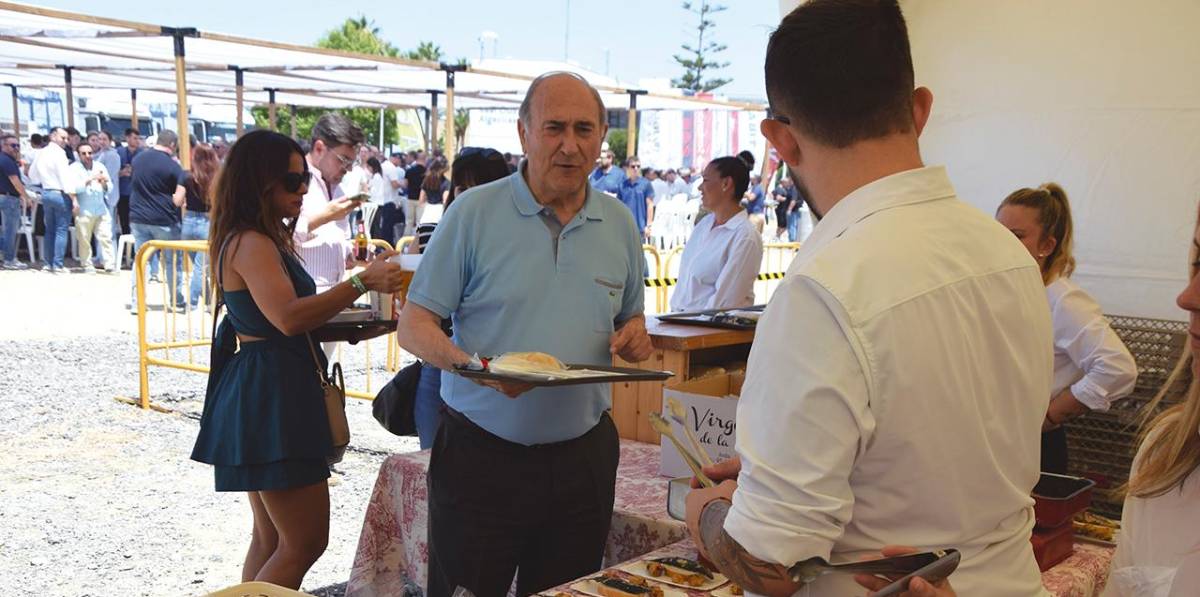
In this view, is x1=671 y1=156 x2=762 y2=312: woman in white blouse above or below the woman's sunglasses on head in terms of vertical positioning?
below

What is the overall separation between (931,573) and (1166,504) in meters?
0.91

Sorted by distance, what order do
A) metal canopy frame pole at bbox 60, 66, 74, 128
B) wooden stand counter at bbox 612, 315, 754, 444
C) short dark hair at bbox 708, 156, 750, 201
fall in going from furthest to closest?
metal canopy frame pole at bbox 60, 66, 74, 128
short dark hair at bbox 708, 156, 750, 201
wooden stand counter at bbox 612, 315, 754, 444

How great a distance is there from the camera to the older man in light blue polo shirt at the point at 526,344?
2514 mm

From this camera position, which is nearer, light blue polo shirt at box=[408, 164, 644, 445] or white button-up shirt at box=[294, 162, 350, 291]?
light blue polo shirt at box=[408, 164, 644, 445]

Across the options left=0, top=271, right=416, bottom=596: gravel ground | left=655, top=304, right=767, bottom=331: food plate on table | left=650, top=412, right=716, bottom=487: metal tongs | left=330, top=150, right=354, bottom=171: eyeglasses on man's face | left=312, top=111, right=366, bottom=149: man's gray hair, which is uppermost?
left=312, top=111, right=366, bottom=149: man's gray hair

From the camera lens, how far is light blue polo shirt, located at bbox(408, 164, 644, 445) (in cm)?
252

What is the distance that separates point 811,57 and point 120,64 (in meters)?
19.4

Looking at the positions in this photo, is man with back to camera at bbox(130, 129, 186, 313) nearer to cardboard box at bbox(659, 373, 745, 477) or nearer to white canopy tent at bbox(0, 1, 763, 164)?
white canopy tent at bbox(0, 1, 763, 164)

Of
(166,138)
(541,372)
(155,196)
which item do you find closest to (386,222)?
(166,138)

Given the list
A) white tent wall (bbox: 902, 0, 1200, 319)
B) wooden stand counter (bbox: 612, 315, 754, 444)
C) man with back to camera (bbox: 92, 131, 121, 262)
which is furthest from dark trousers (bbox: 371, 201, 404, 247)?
wooden stand counter (bbox: 612, 315, 754, 444)

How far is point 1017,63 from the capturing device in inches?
181

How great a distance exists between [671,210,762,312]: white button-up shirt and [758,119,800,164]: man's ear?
421cm

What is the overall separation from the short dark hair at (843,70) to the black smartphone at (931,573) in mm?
516

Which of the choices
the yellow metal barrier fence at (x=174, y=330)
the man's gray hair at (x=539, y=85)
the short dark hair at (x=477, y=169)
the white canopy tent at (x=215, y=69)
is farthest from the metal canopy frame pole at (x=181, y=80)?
the man's gray hair at (x=539, y=85)
